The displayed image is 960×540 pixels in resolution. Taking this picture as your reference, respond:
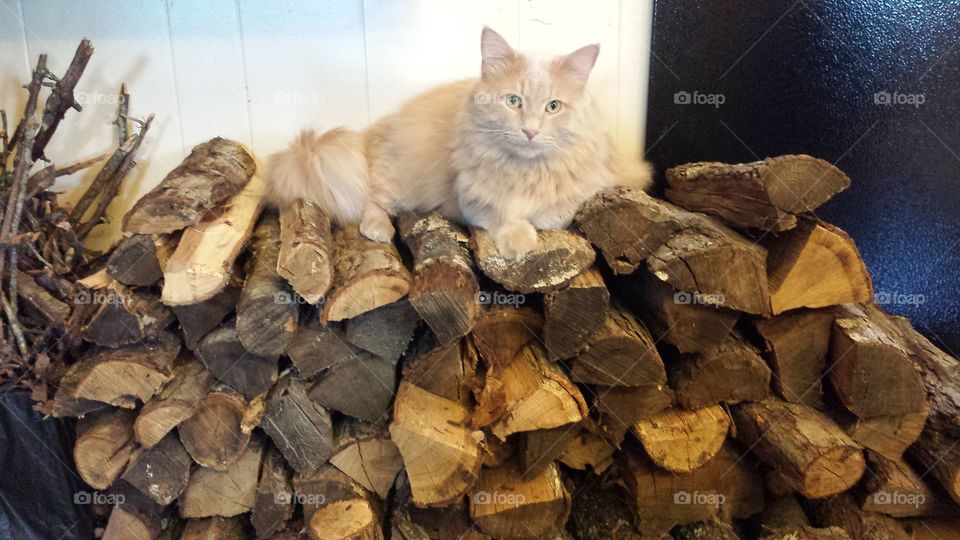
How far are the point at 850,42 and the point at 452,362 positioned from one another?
1678mm

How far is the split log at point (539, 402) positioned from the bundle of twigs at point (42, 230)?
1100mm

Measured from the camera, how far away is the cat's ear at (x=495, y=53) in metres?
1.55

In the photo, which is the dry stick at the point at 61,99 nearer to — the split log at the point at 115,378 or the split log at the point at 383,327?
the split log at the point at 115,378

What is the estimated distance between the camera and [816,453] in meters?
1.41

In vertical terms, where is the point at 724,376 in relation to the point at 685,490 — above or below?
above

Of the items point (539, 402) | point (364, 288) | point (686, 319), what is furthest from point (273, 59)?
point (686, 319)

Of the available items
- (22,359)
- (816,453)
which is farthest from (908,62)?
(22,359)

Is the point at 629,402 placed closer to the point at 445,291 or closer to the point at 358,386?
the point at 445,291

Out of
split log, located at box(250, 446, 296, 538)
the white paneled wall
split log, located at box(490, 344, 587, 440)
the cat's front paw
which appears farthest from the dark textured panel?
split log, located at box(250, 446, 296, 538)

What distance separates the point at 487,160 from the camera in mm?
1611

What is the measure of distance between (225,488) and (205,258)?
625mm

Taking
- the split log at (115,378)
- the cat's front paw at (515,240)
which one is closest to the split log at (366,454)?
the split log at (115,378)

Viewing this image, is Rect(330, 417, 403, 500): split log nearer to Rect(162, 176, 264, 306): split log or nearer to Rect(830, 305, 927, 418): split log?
Rect(162, 176, 264, 306): split log

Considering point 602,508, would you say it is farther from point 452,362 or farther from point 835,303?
point 835,303
